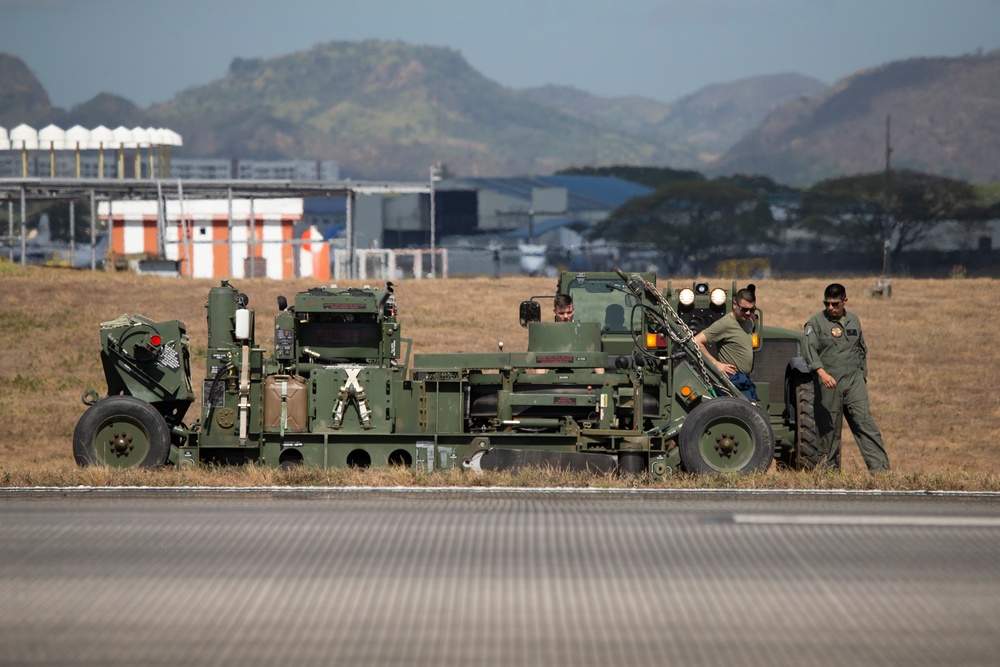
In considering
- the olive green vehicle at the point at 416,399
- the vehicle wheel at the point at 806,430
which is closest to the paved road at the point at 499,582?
the olive green vehicle at the point at 416,399

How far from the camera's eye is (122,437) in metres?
13.6

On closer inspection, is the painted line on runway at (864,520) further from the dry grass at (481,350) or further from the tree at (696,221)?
the tree at (696,221)

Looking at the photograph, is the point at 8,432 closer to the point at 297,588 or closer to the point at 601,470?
the point at 601,470

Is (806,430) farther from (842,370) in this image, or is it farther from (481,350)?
(481,350)

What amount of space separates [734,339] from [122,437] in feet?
20.4

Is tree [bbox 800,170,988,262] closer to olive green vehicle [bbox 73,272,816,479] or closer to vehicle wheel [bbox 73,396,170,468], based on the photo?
olive green vehicle [bbox 73,272,816,479]

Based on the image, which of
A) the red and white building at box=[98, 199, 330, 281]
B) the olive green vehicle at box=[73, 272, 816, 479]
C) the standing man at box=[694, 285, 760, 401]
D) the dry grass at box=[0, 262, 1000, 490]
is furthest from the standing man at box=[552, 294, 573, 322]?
the red and white building at box=[98, 199, 330, 281]

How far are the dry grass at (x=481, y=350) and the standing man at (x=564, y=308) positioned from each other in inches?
89.3

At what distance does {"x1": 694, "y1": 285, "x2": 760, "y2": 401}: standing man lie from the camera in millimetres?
13383

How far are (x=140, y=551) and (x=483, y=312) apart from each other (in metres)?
22.0

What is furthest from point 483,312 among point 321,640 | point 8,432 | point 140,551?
point 321,640

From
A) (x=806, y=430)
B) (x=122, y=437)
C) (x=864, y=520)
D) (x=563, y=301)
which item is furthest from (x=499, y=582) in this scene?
(x=122, y=437)

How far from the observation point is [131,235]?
5475 centimetres

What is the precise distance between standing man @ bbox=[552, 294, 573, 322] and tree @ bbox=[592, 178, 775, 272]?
78.4 metres
